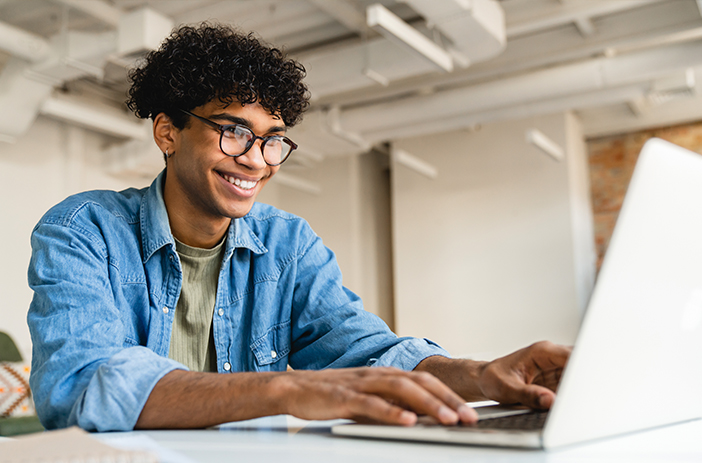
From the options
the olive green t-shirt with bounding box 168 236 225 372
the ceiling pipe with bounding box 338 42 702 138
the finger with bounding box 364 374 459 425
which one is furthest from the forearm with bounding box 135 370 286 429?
the ceiling pipe with bounding box 338 42 702 138

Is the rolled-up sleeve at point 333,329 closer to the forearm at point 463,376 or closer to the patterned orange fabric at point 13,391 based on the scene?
the forearm at point 463,376

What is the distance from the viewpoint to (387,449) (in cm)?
56

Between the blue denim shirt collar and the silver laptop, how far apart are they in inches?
25.9

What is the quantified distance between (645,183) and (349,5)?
144 inches

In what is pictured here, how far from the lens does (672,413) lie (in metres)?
0.69

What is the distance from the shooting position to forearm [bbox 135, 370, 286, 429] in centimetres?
72

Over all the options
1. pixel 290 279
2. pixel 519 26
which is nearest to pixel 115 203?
pixel 290 279

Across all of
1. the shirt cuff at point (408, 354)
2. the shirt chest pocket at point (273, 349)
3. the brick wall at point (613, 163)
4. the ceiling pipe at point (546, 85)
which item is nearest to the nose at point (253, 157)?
the shirt chest pocket at point (273, 349)

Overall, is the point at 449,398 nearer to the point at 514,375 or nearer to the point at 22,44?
the point at 514,375

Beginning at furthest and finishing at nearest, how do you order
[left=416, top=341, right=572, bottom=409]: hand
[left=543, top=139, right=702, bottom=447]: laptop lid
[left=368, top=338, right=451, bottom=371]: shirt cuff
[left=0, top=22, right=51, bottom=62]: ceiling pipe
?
[left=0, top=22, right=51, bottom=62]: ceiling pipe
[left=368, top=338, right=451, bottom=371]: shirt cuff
[left=416, top=341, right=572, bottom=409]: hand
[left=543, top=139, right=702, bottom=447]: laptop lid

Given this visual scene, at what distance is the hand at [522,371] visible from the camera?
2.75 ft

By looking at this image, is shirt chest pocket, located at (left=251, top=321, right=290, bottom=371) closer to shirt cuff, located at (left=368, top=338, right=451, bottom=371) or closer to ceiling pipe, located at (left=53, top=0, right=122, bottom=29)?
shirt cuff, located at (left=368, top=338, right=451, bottom=371)

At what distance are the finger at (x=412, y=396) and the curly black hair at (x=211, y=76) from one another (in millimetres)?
816

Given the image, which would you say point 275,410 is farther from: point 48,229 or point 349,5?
Answer: point 349,5
